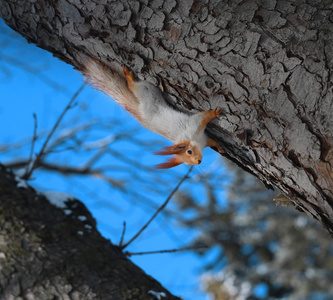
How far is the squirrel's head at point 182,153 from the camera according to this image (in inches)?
61.1

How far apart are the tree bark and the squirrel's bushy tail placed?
0.40 feet

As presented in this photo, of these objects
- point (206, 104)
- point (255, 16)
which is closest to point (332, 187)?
point (206, 104)

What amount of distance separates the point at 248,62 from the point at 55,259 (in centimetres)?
125

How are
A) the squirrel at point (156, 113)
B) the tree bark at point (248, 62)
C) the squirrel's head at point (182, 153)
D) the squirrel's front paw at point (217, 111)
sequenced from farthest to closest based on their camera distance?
1. the squirrel's head at point (182, 153)
2. the squirrel at point (156, 113)
3. the squirrel's front paw at point (217, 111)
4. the tree bark at point (248, 62)

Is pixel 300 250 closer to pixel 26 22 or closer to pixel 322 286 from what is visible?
pixel 322 286

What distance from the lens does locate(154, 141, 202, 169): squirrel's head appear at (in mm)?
1551

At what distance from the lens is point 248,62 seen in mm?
1168

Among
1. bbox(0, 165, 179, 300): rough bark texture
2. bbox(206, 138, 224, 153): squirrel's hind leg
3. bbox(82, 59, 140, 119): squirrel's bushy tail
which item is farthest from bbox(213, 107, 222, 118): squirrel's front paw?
bbox(0, 165, 179, 300): rough bark texture

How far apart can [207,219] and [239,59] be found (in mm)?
4346

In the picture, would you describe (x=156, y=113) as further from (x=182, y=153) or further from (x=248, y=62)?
(x=248, y=62)

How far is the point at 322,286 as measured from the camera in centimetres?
475

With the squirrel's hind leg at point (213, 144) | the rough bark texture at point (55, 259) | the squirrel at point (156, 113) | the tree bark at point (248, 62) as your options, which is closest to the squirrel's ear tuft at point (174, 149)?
the squirrel at point (156, 113)

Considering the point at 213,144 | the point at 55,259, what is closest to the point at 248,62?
the point at 213,144

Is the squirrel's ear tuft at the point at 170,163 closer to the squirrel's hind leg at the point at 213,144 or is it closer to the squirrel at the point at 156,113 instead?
the squirrel at the point at 156,113
